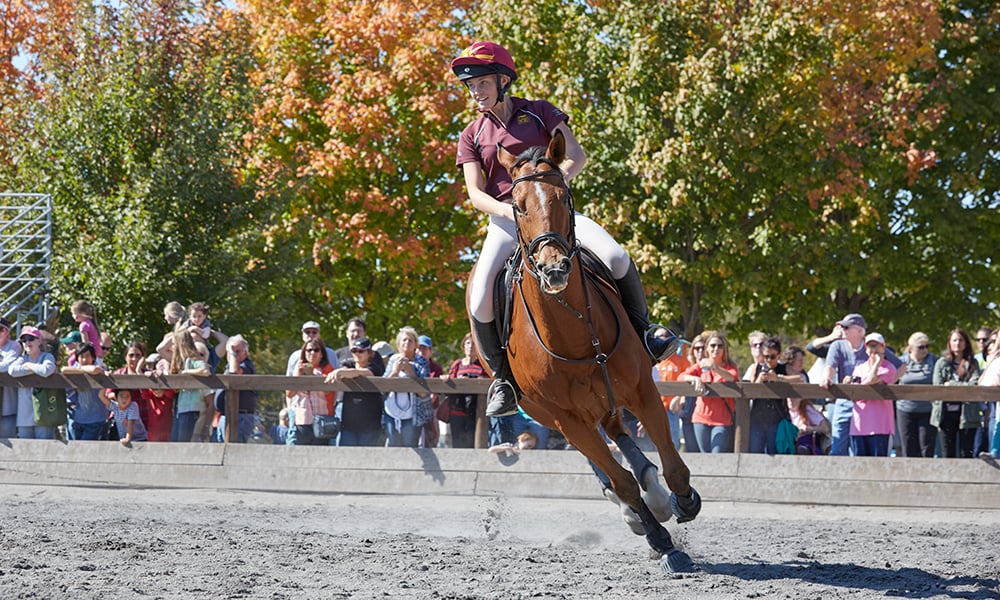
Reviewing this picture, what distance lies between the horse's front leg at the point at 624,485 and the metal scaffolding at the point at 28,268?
1269cm

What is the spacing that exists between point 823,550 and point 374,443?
562 centimetres

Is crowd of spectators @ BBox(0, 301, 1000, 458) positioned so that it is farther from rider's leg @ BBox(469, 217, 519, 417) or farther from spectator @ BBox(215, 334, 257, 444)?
rider's leg @ BBox(469, 217, 519, 417)

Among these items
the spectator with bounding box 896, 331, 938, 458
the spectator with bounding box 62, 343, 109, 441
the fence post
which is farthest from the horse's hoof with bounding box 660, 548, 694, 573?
the spectator with bounding box 62, 343, 109, 441

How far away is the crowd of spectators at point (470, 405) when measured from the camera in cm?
1206

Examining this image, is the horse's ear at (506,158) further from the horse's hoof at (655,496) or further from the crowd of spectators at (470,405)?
the crowd of spectators at (470,405)

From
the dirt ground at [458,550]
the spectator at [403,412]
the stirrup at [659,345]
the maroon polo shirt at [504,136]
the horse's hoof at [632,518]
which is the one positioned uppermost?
the maroon polo shirt at [504,136]

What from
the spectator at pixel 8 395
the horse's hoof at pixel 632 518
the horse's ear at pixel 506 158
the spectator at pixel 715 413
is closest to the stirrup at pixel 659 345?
the horse's hoof at pixel 632 518

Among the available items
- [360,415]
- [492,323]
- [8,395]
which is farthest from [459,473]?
[8,395]

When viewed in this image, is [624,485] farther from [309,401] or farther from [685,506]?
[309,401]

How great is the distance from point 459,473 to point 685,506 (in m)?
4.62

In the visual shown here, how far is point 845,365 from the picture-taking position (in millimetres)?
12422

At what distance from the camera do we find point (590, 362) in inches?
289

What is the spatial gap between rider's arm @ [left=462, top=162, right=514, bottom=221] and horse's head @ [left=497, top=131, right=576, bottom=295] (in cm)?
31

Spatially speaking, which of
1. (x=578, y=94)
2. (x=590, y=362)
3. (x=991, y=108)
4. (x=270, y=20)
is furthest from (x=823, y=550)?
(x=270, y=20)
